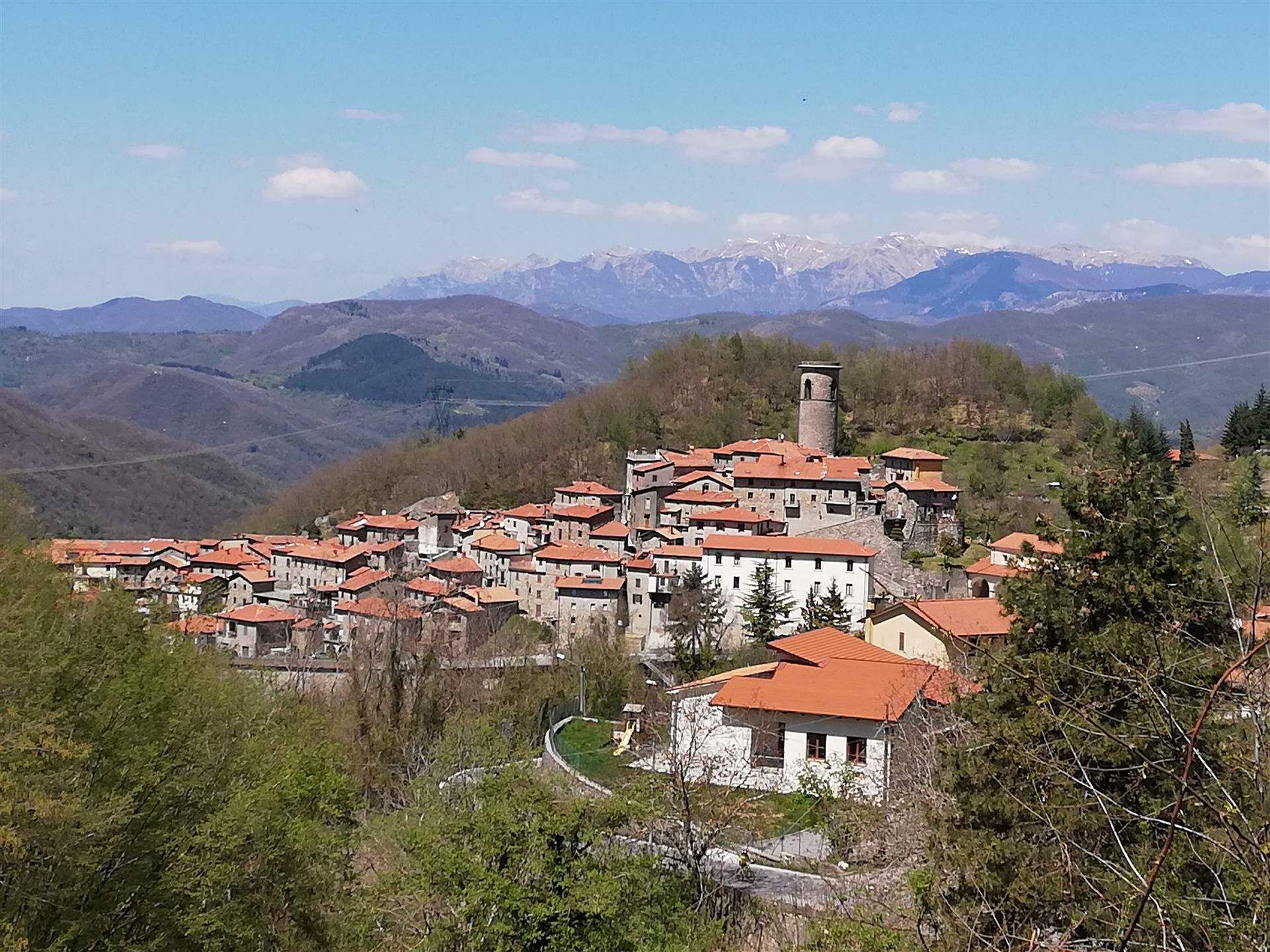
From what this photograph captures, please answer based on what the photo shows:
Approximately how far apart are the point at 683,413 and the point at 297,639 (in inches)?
1257

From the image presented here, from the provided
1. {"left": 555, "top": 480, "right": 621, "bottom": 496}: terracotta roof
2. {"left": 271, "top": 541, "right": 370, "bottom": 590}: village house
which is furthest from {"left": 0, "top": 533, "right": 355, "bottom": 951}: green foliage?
{"left": 555, "top": 480, "right": 621, "bottom": 496}: terracotta roof

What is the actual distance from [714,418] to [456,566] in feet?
76.8

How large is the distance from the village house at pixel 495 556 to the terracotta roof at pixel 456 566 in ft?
1.40

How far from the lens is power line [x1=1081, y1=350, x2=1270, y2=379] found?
157312 mm

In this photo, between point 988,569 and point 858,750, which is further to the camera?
point 988,569

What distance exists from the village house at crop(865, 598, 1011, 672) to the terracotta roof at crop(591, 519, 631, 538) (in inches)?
796

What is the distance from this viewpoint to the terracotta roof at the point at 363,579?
147 feet

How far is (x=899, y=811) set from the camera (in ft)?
47.4

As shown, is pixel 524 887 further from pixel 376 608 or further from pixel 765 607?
pixel 376 608

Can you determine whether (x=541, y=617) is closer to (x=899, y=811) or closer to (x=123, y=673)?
(x=899, y=811)

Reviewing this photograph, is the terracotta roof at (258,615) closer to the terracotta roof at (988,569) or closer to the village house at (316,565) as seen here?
the village house at (316,565)

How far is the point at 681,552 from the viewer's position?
3909 centimetres

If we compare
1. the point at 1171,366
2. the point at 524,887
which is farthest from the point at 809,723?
the point at 1171,366

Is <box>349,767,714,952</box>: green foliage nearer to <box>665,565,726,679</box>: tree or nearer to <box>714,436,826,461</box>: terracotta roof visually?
<box>665,565,726,679</box>: tree
